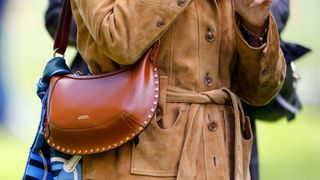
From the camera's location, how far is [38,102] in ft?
17.3

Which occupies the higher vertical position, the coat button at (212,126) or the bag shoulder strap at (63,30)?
the bag shoulder strap at (63,30)

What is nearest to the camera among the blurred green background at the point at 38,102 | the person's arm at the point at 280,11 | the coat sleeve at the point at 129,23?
the coat sleeve at the point at 129,23

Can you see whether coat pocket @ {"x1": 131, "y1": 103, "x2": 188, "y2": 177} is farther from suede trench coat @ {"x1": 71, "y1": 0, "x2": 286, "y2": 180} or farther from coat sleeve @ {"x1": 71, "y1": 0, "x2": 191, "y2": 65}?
coat sleeve @ {"x1": 71, "y1": 0, "x2": 191, "y2": 65}

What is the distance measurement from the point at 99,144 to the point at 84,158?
0.09m

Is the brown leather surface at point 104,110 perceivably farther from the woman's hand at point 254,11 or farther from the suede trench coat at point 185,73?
the woman's hand at point 254,11

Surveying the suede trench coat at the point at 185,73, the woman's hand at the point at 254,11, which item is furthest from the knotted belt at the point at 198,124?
the woman's hand at the point at 254,11

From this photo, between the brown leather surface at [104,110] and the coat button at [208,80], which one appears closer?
the brown leather surface at [104,110]

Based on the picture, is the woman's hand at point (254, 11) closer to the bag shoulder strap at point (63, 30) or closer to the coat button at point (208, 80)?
the coat button at point (208, 80)

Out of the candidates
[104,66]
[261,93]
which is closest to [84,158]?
[104,66]

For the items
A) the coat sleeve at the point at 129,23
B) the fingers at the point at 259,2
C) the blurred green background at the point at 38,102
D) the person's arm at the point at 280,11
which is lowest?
the blurred green background at the point at 38,102

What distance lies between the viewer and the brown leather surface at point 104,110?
235 cm

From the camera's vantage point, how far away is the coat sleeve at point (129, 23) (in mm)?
2344

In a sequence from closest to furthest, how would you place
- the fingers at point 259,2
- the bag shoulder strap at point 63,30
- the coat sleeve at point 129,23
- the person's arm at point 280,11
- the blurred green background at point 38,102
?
the coat sleeve at point 129,23 < the fingers at point 259,2 < the bag shoulder strap at point 63,30 < the person's arm at point 280,11 < the blurred green background at point 38,102

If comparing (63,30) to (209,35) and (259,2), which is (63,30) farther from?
(259,2)
